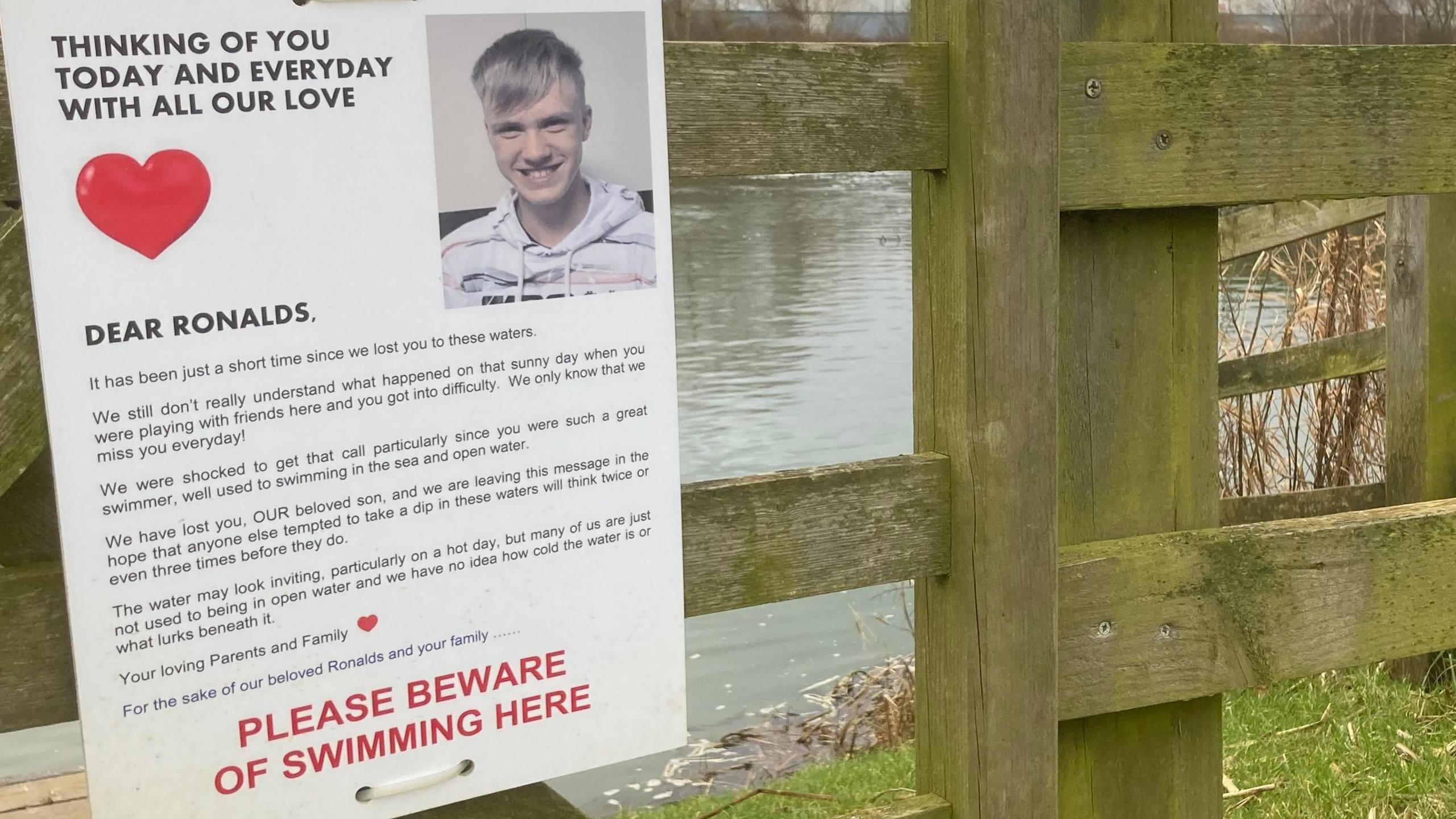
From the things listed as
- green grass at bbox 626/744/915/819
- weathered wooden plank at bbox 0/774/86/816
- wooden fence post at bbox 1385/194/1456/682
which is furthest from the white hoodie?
wooden fence post at bbox 1385/194/1456/682

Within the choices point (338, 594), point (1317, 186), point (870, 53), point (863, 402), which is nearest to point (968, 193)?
point (870, 53)

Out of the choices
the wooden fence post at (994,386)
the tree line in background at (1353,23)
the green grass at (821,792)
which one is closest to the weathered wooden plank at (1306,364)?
the green grass at (821,792)

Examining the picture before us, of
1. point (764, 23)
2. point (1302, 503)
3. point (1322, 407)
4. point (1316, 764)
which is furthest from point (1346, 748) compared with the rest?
point (764, 23)

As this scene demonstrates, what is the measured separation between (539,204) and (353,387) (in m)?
0.26

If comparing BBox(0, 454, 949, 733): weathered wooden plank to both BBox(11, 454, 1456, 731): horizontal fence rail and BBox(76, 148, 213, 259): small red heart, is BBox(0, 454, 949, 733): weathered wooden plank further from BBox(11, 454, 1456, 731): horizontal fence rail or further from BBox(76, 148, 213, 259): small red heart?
BBox(76, 148, 213, 259): small red heart

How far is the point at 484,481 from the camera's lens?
1.42 meters

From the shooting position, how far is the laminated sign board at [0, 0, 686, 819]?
1222 mm

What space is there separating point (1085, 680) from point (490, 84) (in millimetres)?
1103

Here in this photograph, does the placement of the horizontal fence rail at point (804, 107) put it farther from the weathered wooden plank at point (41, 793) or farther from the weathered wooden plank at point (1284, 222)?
the weathered wooden plank at point (1284, 222)

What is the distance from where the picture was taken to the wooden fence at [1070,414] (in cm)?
163

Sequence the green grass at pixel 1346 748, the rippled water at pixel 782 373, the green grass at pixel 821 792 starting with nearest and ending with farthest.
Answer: the green grass at pixel 1346 748
the green grass at pixel 821 792
the rippled water at pixel 782 373

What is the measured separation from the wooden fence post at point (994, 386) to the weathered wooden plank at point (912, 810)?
0.06 feet

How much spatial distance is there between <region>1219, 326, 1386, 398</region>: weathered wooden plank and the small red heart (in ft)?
12.5

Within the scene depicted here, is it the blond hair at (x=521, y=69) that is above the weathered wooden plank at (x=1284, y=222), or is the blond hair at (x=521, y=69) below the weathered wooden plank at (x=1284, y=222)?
above
